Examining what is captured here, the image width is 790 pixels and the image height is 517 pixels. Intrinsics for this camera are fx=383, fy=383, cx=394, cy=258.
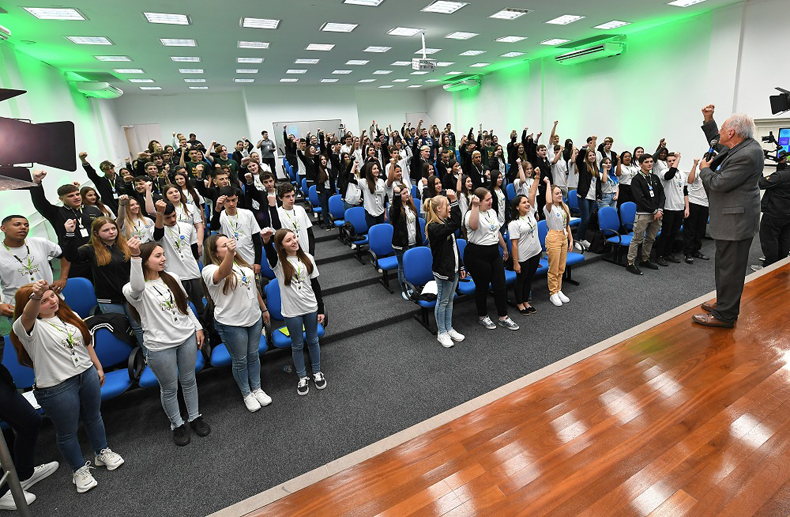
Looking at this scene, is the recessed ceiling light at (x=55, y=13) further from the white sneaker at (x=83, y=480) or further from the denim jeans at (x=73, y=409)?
the white sneaker at (x=83, y=480)

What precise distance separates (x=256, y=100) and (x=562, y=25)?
1074cm

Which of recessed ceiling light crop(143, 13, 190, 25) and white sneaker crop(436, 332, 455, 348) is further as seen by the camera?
recessed ceiling light crop(143, 13, 190, 25)

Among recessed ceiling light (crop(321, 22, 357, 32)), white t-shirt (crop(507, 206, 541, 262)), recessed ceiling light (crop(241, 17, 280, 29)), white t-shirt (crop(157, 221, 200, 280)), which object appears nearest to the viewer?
white t-shirt (crop(157, 221, 200, 280))

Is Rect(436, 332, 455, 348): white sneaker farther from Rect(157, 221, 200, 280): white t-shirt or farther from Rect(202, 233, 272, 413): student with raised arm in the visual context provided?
Result: Rect(157, 221, 200, 280): white t-shirt

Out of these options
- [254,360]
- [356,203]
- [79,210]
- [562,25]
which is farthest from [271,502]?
[562,25]

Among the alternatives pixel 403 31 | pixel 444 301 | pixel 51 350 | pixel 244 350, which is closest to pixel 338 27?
pixel 403 31

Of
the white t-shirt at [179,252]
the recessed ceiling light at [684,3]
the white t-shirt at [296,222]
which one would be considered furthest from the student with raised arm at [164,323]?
the recessed ceiling light at [684,3]

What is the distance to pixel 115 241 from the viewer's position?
10.7ft

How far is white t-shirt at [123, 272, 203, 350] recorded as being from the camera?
256 centimetres

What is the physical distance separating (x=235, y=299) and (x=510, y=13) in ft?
24.7

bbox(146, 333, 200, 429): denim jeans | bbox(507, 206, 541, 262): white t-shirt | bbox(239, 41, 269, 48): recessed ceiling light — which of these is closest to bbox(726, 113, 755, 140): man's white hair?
bbox(507, 206, 541, 262): white t-shirt

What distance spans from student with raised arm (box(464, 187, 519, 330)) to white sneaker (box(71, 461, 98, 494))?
3.44m

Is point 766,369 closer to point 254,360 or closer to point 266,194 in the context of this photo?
point 254,360

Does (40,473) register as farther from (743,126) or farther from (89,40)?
(89,40)
